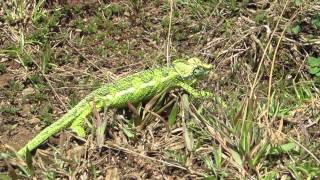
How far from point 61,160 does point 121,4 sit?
2427 mm

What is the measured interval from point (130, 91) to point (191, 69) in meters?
0.59

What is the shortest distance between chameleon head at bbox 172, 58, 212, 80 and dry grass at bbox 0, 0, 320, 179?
206 millimetres

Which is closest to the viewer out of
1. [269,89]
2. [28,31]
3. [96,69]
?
[269,89]

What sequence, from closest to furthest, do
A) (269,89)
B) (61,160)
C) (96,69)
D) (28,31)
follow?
(61,160), (269,89), (96,69), (28,31)

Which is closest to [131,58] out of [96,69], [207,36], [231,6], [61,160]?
[96,69]

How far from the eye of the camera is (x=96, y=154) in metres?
4.62

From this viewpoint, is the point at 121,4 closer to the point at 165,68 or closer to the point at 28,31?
the point at 28,31

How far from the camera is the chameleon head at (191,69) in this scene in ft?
16.3

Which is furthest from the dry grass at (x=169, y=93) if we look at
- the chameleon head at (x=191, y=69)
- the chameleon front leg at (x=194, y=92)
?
the chameleon head at (x=191, y=69)

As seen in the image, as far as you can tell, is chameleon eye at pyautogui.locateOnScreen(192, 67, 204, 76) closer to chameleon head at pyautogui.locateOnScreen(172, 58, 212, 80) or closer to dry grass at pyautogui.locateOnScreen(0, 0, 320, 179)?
chameleon head at pyautogui.locateOnScreen(172, 58, 212, 80)

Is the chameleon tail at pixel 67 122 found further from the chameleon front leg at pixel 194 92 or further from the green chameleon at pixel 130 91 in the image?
the chameleon front leg at pixel 194 92

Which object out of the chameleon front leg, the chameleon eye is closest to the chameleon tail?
the chameleon front leg

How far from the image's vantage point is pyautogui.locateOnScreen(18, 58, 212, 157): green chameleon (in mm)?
4688

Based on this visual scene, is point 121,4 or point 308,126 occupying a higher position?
point 121,4
